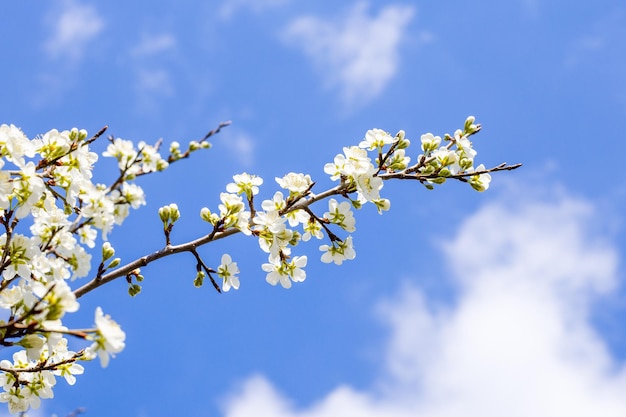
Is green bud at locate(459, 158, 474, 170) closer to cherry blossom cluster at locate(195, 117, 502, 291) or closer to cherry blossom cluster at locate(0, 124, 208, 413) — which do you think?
cherry blossom cluster at locate(195, 117, 502, 291)

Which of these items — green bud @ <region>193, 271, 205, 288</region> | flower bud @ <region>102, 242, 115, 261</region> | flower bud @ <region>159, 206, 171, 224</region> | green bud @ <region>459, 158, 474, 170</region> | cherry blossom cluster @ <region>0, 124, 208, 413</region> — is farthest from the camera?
green bud @ <region>459, 158, 474, 170</region>

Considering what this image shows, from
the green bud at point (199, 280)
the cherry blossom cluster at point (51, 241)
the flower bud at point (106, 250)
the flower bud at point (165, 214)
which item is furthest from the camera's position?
the green bud at point (199, 280)

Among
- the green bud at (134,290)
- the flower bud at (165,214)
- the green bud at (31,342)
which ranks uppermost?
the flower bud at (165,214)

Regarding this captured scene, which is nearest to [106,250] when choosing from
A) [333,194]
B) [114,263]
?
[114,263]

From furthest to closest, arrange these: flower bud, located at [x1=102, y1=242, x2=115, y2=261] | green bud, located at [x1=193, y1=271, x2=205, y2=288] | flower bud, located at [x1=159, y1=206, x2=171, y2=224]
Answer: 1. green bud, located at [x1=193, y1=271, x2=205, y2=288]
2. flower bud, located at [x1=159, y1=206, x2=171, y2=224]
3. flower bud, located at [x1=102, y1=242, x2=115, y2=261]

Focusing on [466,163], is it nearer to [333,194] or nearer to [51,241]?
[333,194]

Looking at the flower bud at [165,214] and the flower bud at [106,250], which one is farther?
the flower bud at [165,214]

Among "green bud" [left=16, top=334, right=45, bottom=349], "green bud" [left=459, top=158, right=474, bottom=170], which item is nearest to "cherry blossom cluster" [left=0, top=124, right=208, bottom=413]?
"green bud" [left=16, top=334, right=45, bottom=349]

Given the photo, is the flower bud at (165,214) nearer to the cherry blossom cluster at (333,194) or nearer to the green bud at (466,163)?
the cherry blossom cluster at (333,194)

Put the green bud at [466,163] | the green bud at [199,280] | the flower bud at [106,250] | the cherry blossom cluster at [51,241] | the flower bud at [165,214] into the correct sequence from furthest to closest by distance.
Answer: the green bud at [466,163] < the green bud at [199,280] < the flower bud at [165,214] < the flower bud at [106,250] < the cherry blossom cluster at [51,241]

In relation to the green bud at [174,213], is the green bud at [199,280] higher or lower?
lower

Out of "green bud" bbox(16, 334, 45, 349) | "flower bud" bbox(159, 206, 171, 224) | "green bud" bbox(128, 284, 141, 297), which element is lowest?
"green bud" bbox(16, 334, 45, 349)

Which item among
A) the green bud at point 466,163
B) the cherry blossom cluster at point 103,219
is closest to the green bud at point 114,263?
the cherry blossom cluster at point 103,219

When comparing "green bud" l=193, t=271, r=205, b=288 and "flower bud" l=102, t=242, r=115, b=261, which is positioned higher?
"flower bud" l=102, t=242, r=115, b=261
